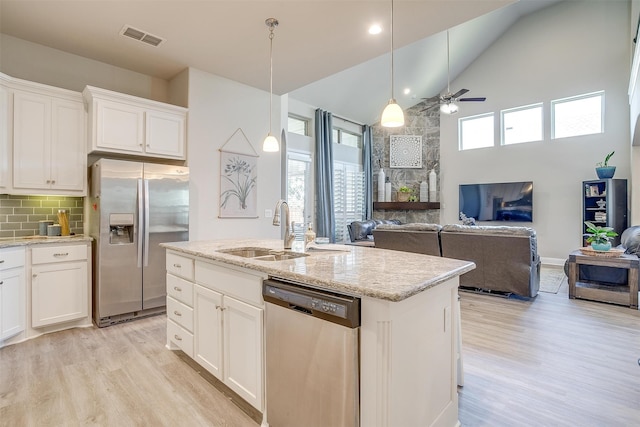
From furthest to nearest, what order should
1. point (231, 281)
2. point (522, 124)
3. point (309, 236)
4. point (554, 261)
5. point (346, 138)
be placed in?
point (346, 138) → point (522, 124) → point (554, 261) → point (309, 236) → point (231, 281)

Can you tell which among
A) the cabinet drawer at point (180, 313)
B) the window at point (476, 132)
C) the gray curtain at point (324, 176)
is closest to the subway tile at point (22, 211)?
the cabinet drawer at point (180, 313)

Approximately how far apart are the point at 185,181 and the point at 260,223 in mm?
1307

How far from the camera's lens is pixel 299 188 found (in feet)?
22.9

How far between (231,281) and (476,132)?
311 inches

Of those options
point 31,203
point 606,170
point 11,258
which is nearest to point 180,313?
point 11,258

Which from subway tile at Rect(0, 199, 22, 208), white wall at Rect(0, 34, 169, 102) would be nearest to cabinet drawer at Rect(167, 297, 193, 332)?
subway tile at Rect(0, 199, 22, 208)

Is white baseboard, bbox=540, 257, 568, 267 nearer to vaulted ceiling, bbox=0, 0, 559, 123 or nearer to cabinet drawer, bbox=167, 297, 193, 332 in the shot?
vaulted ceiling, bbox=0, 0, 559, 123

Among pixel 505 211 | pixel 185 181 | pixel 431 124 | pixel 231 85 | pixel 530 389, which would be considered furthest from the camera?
pixel 431 124

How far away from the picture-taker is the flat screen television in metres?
7.14

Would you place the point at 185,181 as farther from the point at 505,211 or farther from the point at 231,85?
the point at 505,211

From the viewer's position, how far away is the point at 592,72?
6.49 m

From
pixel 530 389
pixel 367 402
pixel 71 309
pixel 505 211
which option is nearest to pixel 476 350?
pixel 530 389

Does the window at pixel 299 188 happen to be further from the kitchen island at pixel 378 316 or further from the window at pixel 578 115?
the window at pixel 578 115

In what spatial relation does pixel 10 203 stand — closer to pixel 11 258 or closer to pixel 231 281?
pixel 11 258
